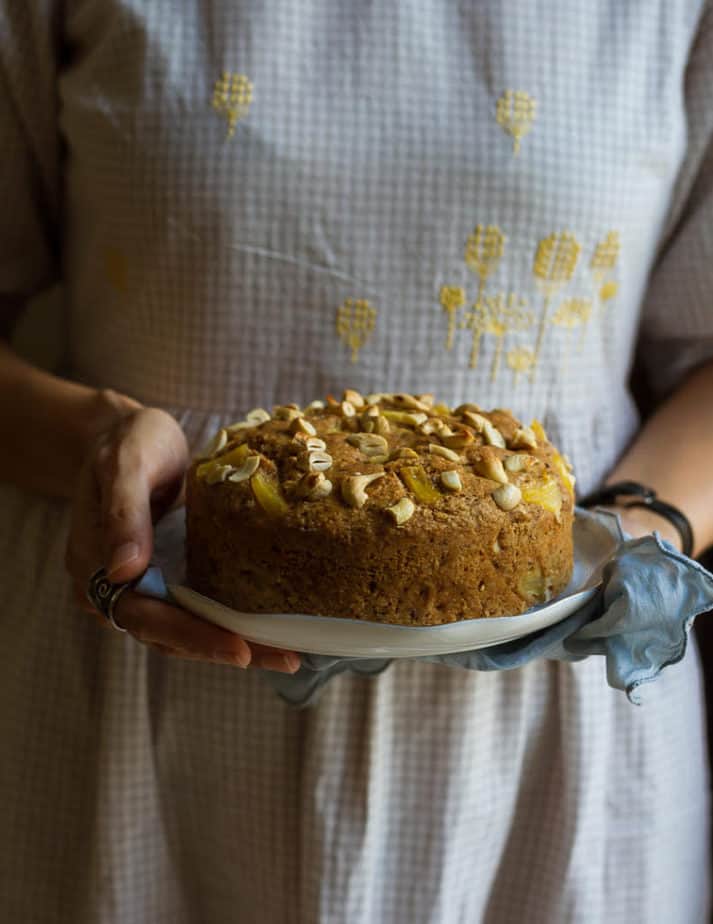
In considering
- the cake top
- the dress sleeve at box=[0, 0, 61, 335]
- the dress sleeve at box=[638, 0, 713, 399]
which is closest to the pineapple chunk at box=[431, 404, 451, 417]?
the cake top

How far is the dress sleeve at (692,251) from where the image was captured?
34.5 inches

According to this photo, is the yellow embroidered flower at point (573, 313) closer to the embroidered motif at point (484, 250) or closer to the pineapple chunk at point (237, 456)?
the embroidered motif at point (484, 250)

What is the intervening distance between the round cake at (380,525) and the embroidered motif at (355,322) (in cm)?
17

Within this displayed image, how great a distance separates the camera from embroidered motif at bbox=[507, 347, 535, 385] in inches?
33.5

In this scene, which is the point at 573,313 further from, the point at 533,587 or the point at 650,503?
the point at 533,587

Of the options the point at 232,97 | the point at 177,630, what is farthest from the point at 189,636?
the point at 232,97

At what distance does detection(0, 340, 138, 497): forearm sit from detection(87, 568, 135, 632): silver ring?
164 mm

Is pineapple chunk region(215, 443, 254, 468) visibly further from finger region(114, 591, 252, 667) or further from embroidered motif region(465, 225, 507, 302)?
embroidered motif region(465, 225, 507, 302)

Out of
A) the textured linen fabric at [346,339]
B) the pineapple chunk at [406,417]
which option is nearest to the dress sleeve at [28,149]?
the textured linen fabric at [346,339]

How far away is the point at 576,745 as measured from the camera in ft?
2.71

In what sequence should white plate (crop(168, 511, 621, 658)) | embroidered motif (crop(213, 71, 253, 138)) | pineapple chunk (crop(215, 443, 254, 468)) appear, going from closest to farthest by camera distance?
white plate (crop(168, 511, 621, 658))
pineapple chunk (crop(215, 443, 254, 468))
embroidered motif (crop(213, 71, 253, 138))

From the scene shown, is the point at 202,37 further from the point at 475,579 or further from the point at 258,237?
the point at 475,579

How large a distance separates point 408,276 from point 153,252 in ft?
0.72

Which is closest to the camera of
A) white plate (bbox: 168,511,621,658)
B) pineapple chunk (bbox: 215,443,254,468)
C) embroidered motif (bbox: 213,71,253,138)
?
white plate (bbox: 168,511,621,658)
